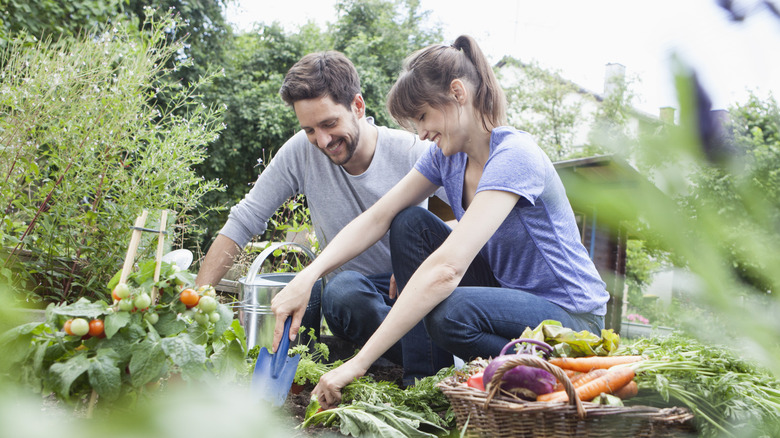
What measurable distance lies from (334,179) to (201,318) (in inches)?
52.8

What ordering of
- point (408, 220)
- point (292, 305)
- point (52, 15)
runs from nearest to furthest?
point (292, 305) → point (408, 220) → point (52, 15)

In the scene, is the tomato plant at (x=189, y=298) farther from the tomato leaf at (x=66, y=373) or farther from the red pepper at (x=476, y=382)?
the red pepper at (x=476, y=382)

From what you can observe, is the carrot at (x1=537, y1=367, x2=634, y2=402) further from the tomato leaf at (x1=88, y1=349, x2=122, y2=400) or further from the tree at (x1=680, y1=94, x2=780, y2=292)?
the tree at (x1=680, y1=94, x2=780, y2=292)

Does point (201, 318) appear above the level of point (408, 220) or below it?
below

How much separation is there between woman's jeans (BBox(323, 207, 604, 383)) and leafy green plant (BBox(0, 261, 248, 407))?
64cm

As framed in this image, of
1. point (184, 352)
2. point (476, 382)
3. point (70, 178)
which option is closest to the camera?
point (184, 352)

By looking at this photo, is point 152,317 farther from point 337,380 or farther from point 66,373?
point 337,380

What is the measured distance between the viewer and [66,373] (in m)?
1.20

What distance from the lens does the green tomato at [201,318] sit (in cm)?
142

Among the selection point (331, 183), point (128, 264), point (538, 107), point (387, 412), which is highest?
point (538, 107)

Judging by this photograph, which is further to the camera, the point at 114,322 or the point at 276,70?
the point at 276,70

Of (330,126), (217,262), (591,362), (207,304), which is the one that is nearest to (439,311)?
(591,362)

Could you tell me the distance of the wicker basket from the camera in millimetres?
1140

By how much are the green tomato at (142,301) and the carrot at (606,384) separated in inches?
36.3
